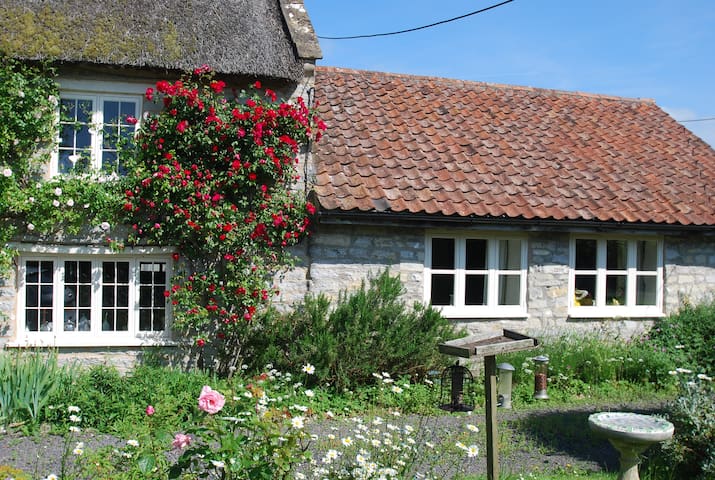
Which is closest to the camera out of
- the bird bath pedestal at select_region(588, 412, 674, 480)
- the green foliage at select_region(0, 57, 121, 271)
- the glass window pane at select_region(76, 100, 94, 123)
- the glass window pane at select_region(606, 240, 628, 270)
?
the bird bath pedestal at select_region(588, 412, 674, 480)

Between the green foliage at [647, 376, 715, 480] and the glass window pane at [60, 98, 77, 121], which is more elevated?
the glass window pane at [60, 98, 77, 121]

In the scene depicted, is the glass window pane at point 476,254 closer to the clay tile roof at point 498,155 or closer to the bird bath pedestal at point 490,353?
the clay tile roof at point 498,155

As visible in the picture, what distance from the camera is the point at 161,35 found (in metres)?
9.14

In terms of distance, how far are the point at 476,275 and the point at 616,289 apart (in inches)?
108

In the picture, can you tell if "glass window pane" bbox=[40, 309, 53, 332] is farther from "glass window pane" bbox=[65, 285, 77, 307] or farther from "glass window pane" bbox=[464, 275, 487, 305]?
"glass window pane" bbox=[464, 275, 487, 305]

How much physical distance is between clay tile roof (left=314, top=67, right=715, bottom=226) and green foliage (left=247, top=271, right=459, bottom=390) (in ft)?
4.32

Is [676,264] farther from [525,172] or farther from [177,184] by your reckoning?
[177,184]

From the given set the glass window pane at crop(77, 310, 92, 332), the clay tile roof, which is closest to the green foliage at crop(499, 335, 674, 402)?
the clay tile roof

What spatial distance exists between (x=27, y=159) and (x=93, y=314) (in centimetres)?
215

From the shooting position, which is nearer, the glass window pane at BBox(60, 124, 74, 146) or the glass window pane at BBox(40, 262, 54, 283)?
the glass window pane at BBox(40, 262, 54, 283)

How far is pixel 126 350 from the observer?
9.14m

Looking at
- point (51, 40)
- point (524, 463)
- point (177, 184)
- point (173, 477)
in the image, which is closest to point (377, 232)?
point (177, 184)

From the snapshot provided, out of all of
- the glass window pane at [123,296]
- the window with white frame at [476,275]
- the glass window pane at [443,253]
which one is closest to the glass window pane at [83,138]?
the glass window pane at [123,296]

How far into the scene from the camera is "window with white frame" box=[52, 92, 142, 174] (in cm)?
910
